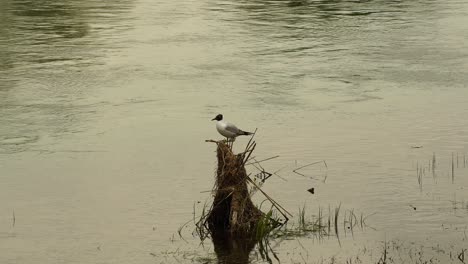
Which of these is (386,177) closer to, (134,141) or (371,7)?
(134,141)

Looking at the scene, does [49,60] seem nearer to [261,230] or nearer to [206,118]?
[206,118]

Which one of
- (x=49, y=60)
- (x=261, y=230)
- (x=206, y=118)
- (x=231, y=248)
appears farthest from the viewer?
(x=49, y=60)

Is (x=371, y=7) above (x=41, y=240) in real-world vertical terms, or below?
below

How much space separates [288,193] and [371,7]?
63.1 feet

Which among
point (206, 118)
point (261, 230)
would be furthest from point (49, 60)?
point (261, 230)

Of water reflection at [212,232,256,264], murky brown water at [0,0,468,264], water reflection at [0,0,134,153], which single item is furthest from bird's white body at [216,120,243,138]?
water reflection at [0,0,134,153]

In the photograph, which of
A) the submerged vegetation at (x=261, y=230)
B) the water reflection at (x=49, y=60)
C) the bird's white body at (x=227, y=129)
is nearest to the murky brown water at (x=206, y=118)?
the water reflection at (x=49, y=60)

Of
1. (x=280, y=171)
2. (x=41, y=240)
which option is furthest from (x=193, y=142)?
(x=41, y=240)

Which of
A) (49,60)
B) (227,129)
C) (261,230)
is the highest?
(227,129)

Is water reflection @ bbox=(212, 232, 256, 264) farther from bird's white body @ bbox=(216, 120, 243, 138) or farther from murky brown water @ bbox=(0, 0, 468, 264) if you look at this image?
bird's white body @ bbox=(216, 120, 243, 138)

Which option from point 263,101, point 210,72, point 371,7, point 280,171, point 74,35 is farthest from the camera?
point 371,7

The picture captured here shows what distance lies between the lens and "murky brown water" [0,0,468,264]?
1412cm

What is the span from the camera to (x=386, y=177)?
16.3 metres

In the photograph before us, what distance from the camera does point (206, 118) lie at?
20.1m
